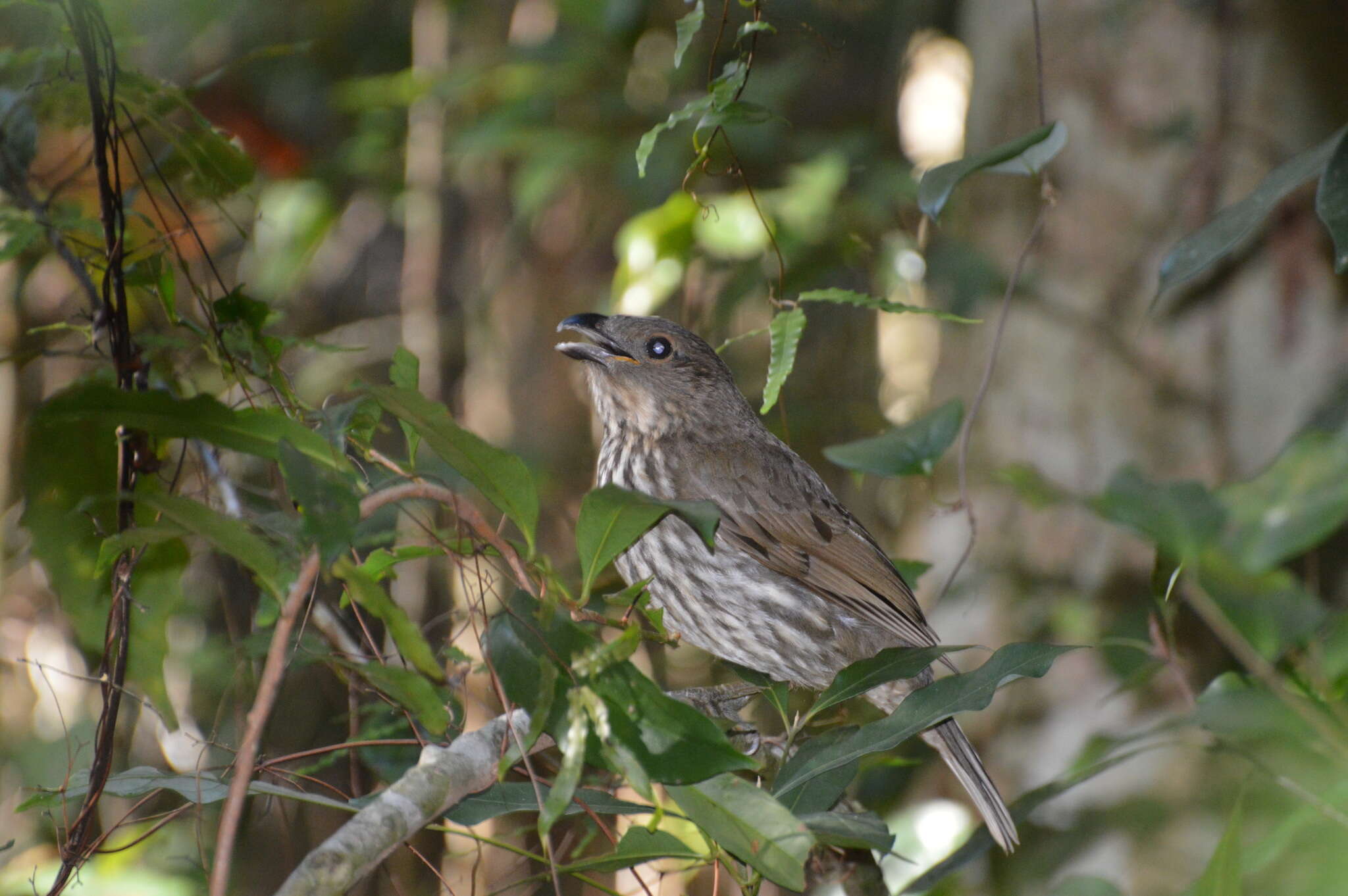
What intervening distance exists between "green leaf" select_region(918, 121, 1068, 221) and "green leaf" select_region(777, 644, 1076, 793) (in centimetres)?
86

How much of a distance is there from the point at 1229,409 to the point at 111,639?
390cm

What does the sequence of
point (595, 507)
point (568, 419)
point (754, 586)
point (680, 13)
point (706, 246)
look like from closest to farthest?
point (595, 507) < point (754, 586) < point (706, 246) < point (568, 419) < point (680, 13)

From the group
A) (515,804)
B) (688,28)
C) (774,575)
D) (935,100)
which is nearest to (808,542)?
(774,575)

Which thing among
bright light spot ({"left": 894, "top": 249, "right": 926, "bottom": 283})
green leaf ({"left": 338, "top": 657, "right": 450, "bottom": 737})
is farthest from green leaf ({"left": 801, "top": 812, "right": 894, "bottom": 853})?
bright light spot ({"left": 894, "top": 249, "right": 926, "bottom": 283})

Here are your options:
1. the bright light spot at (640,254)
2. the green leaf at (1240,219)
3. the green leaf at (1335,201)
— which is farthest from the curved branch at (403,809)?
the bright light spot at (640,254)

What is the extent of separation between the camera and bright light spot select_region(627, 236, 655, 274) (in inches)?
156

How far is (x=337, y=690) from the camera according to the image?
4766mm

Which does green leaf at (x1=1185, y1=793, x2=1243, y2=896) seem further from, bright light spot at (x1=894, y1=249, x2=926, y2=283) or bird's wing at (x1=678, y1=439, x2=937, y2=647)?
bright light spot at (x1=894, y1=249, x2=926, y2=283)

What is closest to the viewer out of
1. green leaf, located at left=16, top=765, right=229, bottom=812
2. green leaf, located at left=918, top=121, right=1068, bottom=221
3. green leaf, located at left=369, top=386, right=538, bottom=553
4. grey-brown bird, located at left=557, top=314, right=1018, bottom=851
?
green leaf, located at left=369, top=386, right=538, bottom=553

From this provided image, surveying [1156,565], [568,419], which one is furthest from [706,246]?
[1156,565]

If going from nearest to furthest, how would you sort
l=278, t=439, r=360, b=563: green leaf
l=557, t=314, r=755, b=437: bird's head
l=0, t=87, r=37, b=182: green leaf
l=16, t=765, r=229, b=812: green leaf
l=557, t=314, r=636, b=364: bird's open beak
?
l=278, t=439, r=360, b=563: green leaf < l=16, t=765, r=229, b=812: green leaf < l=0, t=87, r=37, b=182: green leaf < l=557, t=314, r=636, b=364: bird's open beak < l=557, t=314, r=755, b=437: bird's head

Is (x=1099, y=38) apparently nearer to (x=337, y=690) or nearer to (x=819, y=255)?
(x=819, y=255)

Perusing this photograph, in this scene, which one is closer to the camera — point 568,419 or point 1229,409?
point 1229,409

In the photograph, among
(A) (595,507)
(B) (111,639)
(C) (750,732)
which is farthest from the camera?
(C) (750,732)
